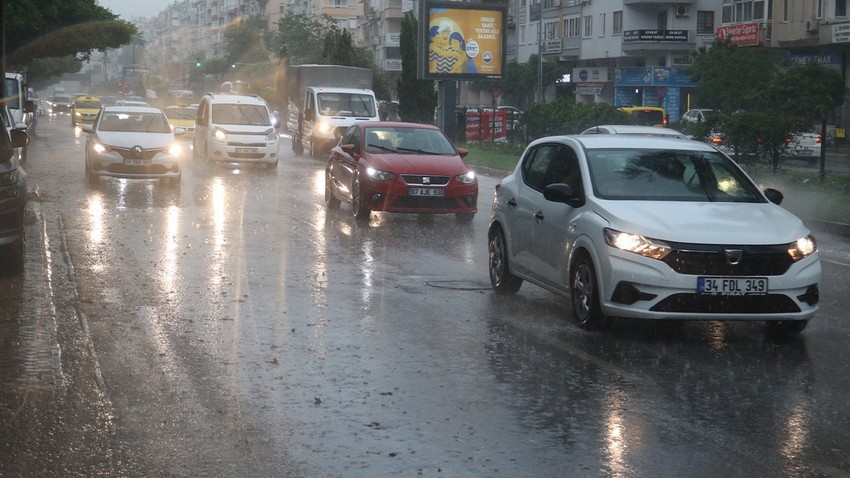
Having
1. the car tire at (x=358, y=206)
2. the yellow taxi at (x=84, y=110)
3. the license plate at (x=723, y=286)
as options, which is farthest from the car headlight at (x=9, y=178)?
the yellow taxi at (x=84, y=110)

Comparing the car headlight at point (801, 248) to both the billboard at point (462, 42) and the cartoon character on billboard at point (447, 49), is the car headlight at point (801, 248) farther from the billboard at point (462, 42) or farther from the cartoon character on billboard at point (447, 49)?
the cartoon character on billboard at point (447, 49)

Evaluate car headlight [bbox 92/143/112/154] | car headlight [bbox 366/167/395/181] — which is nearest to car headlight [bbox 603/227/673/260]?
car headlight [bbox 366/167/395/181]

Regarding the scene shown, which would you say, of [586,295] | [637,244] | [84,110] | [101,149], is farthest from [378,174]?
[84,110]

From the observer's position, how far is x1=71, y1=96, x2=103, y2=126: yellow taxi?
63947 mm

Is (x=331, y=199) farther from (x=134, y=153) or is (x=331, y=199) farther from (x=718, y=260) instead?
(x=718, y=260)

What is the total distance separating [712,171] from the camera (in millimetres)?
10352

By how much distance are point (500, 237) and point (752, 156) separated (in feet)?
51.4

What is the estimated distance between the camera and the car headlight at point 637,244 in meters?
8.90

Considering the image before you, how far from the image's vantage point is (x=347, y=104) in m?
38.5

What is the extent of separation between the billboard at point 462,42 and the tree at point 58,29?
66.4 feet

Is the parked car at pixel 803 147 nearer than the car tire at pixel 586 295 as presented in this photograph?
No

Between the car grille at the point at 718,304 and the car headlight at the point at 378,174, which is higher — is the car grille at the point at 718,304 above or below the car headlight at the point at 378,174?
below

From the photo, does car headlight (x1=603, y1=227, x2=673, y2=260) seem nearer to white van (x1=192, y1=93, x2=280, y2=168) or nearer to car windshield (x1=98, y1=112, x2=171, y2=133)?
car windshield (x1=98, y1=112, x2=171, y2=133)

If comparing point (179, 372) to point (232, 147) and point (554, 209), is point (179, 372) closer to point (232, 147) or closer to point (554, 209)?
point (554, 209)
